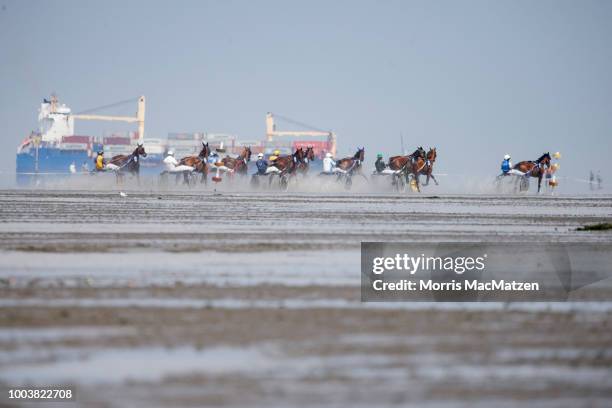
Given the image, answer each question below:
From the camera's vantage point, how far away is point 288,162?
5394 centimetres

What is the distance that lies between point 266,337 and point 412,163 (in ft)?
150

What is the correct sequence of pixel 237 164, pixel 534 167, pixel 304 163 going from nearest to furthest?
1. pixel 534 167
2. pixel 304 163
3. pixel 237 164

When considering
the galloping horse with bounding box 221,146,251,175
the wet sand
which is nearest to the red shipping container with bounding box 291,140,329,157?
the galloping horse with bounding box 221,146,251,175

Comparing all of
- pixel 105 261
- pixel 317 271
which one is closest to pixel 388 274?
pixel 317 271

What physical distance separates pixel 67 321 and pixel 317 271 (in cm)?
426

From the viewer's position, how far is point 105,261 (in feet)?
42.4

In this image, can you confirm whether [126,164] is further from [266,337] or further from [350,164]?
[266,337]

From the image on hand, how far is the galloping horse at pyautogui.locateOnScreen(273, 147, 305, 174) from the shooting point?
53.6m

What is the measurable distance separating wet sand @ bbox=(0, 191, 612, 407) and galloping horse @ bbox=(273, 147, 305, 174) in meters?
39.0

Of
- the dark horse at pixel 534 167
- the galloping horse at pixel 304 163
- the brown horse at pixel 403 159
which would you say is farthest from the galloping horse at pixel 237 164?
the dark horse at pixel 534 167

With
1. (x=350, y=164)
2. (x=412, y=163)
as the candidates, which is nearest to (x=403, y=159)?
(x=412, y=163)

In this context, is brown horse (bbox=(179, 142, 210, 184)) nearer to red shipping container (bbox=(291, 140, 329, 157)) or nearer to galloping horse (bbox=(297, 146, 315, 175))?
galloping horse (bbox=(297, 146, 315, 175))

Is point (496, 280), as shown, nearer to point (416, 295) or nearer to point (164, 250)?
point (416, 295)

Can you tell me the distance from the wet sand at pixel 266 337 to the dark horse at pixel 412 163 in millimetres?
38348
